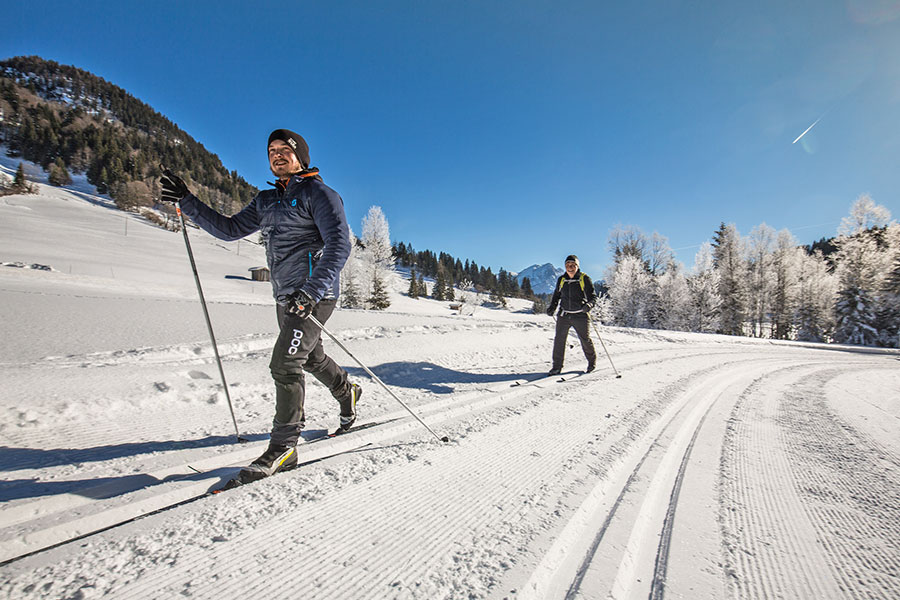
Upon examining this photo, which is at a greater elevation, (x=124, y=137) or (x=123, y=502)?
(x=124, y=137)

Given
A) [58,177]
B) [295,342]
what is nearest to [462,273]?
[58,177]

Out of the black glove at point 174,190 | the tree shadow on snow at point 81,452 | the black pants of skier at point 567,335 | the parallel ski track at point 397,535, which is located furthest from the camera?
the black pants of skier at point 567,335

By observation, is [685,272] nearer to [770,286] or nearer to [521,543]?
[770,286]

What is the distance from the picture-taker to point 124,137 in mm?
94625

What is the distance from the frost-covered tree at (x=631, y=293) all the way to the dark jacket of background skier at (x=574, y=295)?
26493 millimetres

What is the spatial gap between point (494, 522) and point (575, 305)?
4.58 m

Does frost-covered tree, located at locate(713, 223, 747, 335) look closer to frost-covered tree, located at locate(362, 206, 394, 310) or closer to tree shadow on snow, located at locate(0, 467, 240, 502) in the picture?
frost-covered tree, located at locate(362, 206, 394, 310)

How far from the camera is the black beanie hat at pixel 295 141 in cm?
228

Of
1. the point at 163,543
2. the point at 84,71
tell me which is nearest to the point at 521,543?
the point at 163,543

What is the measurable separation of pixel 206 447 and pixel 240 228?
155 centimetres

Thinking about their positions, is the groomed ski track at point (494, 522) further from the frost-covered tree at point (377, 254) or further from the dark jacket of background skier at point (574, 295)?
the frost-covered tree at point (377, 254)

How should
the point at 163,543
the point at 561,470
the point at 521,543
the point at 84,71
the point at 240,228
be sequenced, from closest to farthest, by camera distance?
the point at 163,543
the point at 521,543
the point at 561,470
the point at 240,228
the point at 84,71

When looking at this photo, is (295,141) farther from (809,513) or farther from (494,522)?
(809,513)

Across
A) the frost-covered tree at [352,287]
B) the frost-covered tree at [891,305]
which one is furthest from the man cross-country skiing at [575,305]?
the frost-covered tree at [891,305]
